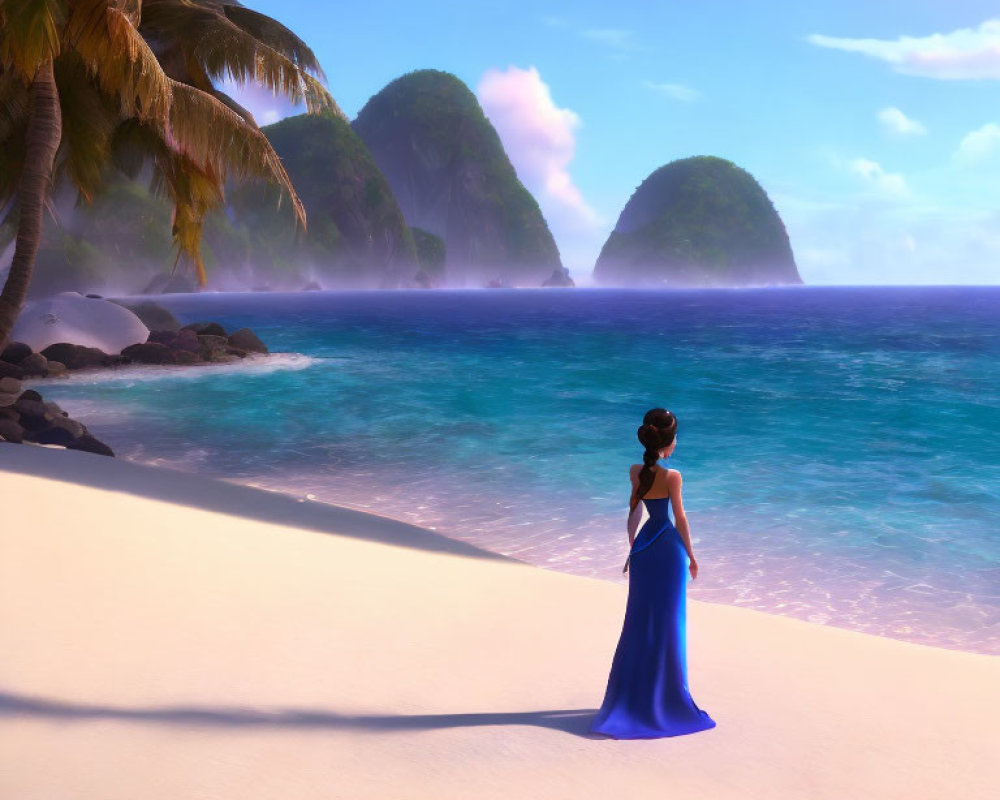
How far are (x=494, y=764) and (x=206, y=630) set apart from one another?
2.58 meters

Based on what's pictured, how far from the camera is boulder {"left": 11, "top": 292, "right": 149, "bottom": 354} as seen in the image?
27008 mm

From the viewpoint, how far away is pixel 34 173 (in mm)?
13305

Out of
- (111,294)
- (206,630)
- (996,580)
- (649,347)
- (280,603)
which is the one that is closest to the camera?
(206,630)

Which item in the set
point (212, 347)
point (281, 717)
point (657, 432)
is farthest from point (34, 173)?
point (212, 347)

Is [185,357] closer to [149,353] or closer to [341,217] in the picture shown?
[149,353]

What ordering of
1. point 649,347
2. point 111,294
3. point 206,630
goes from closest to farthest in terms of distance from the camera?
point 206,630
point 649,347
point 111,294

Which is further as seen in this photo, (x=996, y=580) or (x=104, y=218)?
(x=104, y=218)

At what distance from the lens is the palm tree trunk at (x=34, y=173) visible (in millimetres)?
13156

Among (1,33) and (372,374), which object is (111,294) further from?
(1,33)

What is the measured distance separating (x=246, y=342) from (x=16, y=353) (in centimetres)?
946

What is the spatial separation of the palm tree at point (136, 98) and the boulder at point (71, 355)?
29.4ft

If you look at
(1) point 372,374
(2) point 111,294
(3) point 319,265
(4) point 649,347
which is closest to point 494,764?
(1) point 372,374

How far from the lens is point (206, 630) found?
6062mm

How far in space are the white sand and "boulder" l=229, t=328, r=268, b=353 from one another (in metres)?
24.2
